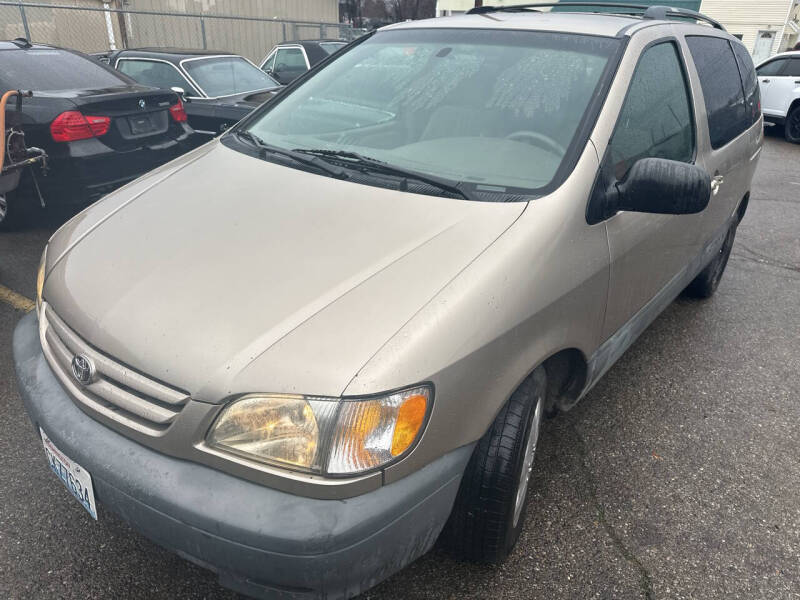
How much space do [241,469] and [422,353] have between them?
0.50 m

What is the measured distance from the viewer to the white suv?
11109 millimetres

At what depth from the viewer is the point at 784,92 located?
1121cm

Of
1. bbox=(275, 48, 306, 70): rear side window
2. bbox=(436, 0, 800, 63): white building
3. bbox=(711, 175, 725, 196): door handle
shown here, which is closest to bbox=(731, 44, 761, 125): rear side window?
bbox=(711, 175, 725, 196): door handle

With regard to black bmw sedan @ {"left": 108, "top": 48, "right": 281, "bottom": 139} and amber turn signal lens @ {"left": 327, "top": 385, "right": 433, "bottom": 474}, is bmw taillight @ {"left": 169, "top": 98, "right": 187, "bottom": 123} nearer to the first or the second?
black bmw sedan @ {"left": 108, "top": 48, "right": 281, "bottom": 139}

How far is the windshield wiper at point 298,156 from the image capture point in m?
2.17

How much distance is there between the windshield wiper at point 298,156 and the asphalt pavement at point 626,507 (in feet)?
4.57

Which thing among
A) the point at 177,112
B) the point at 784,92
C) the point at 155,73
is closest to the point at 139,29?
the point at 155,73

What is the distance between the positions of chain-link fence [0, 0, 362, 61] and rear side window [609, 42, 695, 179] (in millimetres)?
10719

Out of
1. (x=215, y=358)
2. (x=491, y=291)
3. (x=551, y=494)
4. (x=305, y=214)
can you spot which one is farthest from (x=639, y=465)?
(x=215, y=358)

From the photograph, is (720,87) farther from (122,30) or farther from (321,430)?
(122,30)

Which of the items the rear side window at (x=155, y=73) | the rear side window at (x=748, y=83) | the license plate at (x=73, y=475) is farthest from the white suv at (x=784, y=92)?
the license plate at (x=73, y=475)

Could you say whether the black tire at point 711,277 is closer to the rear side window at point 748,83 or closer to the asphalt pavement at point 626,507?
the asphalt pavement at point 626,507

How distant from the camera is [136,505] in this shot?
58.2 inches

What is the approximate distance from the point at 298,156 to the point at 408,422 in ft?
4.28
